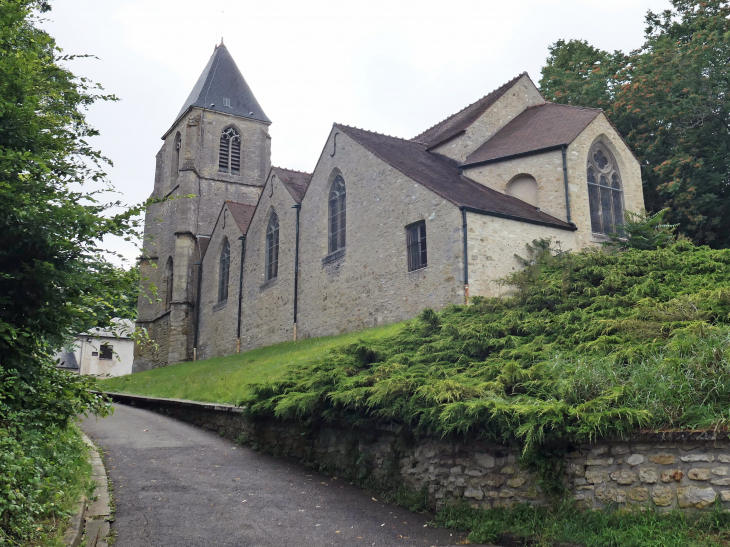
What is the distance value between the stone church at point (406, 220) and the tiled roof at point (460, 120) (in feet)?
0.37

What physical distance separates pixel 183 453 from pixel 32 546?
21.1ft

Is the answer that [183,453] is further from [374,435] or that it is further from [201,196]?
[201,196]

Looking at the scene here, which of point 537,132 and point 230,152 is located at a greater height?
point 230,152

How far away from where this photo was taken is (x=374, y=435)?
9.19 m

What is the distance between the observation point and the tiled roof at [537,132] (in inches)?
810

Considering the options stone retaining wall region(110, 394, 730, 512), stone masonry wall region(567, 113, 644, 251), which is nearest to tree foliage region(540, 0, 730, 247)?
stone masonry wall region(567, 113, 644, 251)

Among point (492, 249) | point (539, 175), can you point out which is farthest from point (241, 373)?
point (539, 175)

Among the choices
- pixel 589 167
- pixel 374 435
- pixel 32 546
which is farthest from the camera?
pixel 589 167

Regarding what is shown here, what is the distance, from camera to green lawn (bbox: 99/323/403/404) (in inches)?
613

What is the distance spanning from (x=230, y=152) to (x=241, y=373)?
26125 millimetres

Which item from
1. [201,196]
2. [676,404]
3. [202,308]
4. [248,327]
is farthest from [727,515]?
[201,196]

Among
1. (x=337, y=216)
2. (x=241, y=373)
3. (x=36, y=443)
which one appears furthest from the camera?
(x=337, y=216)

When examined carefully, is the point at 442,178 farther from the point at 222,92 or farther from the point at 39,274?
the point at 222,92

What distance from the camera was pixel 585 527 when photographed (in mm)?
6227
